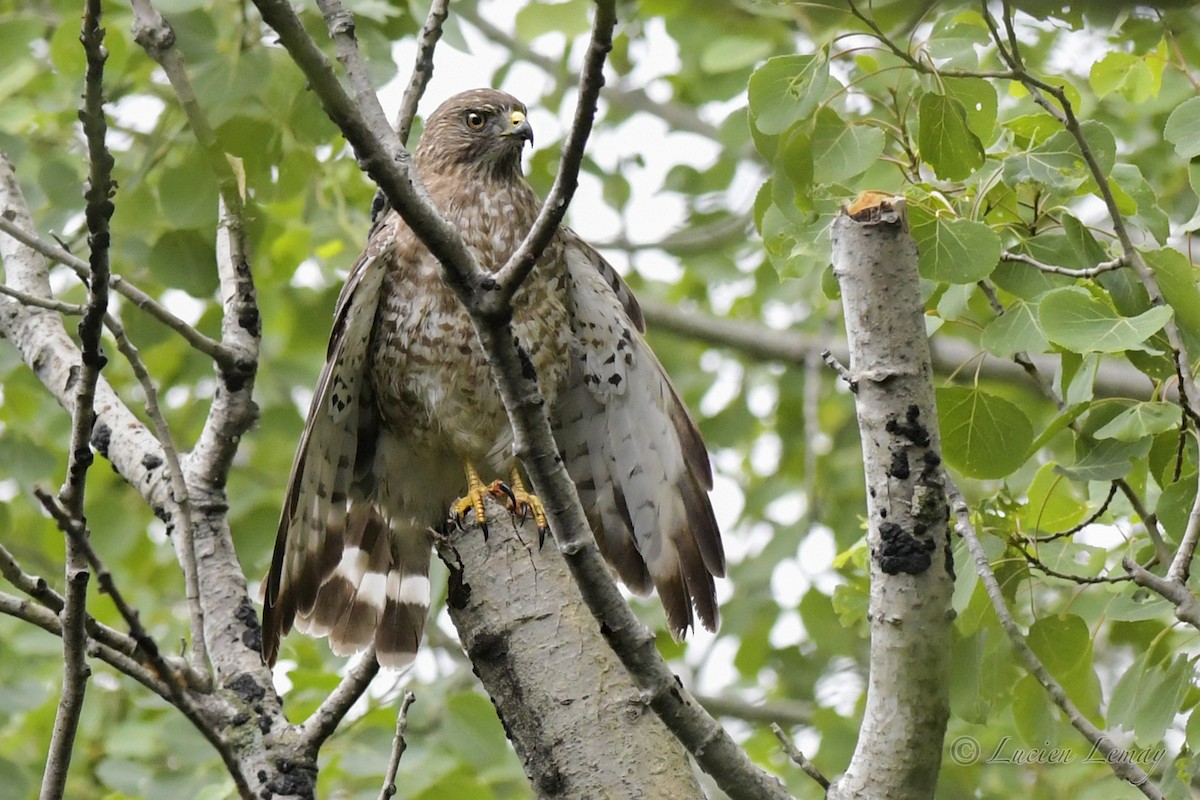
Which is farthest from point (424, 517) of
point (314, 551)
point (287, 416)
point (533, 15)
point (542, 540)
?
point (533, 15)

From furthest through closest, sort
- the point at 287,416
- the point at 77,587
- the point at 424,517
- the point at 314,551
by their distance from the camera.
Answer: the point at 287,416
the point at 424,517
the point at 314,551
the point at 77,587

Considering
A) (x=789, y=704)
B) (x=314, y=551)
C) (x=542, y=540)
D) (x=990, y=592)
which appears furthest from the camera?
(x=789, y=704)

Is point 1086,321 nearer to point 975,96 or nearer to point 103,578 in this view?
point 975,96

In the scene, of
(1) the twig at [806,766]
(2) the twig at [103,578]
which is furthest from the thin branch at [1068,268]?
(2) the twig at [103,578]

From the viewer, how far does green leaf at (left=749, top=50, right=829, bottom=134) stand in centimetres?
251

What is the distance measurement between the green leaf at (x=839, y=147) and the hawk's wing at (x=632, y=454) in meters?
1.11

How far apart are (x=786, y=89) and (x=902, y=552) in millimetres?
976

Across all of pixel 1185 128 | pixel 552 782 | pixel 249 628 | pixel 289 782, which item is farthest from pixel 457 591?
pixel 1185 128

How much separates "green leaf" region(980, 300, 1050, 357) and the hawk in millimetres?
1108

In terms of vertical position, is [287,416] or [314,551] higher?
[287,416]

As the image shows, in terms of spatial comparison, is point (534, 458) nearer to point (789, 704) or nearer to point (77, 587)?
point (77, 587)

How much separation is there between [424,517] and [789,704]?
2.65 m

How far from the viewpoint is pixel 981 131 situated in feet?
8.64

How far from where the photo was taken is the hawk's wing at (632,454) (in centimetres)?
345
